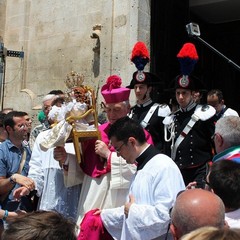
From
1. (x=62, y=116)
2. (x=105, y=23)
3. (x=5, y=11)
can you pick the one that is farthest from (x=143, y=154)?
(x=5, y=11)

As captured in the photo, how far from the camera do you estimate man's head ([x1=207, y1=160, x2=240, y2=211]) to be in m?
2.54

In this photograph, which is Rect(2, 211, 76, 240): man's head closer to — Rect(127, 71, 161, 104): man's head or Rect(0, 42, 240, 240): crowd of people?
Rect(0, 42, 240, 240): crowd of people

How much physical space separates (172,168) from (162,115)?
2.02m

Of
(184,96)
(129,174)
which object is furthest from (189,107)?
(129,174)

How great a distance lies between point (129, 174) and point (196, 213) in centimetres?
166

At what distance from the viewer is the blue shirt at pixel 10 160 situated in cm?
451

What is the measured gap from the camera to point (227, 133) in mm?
3432

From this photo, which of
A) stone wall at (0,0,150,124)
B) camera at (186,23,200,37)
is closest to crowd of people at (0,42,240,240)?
camera at (186,23,200,37)

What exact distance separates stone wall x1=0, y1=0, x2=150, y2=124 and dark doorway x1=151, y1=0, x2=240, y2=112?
0.52m

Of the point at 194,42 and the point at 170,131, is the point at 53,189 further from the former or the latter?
the point at 194,42

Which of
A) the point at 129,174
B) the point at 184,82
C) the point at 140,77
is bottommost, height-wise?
the point at 129,174

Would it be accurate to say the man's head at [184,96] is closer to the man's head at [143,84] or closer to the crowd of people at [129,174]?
the crowd of people at [129,174]

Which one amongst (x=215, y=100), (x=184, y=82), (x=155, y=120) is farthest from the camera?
(x=215, y=100)

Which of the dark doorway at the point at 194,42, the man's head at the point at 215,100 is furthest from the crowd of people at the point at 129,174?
the dark doorway at the point at 194,42
